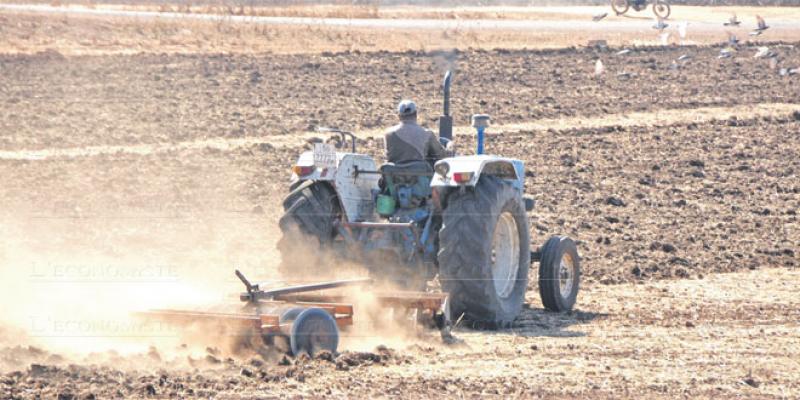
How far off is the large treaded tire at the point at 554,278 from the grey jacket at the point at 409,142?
1219mm

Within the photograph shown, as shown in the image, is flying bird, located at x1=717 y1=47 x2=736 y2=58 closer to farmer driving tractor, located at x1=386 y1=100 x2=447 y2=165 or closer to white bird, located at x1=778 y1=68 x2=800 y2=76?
white bird, located at x1=778 y1=68 x2=800 y2=76

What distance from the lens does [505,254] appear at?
10.2m

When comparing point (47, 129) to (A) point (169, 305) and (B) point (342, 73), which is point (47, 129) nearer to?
(B) point (342, 73)

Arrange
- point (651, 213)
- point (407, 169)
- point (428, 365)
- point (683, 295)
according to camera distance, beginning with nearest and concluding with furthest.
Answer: point (428, 365) < point (407, 169) < point (683, 295) < point (651, 213)

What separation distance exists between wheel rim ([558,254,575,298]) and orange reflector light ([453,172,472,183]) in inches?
61.7

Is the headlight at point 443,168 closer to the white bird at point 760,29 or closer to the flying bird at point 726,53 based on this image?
the flying bird at point 726,53

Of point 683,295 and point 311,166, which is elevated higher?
point 311,166

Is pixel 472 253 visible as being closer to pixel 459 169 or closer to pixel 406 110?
pixel 459 169

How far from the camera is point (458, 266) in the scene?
930cm

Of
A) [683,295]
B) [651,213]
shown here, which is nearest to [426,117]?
[651,213]

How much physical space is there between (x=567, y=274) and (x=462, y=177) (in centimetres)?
178

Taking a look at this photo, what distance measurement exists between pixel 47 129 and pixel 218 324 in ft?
37.2

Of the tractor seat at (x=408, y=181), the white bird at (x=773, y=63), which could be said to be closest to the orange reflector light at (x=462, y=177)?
the tractor seat at (x=408, y=181)
